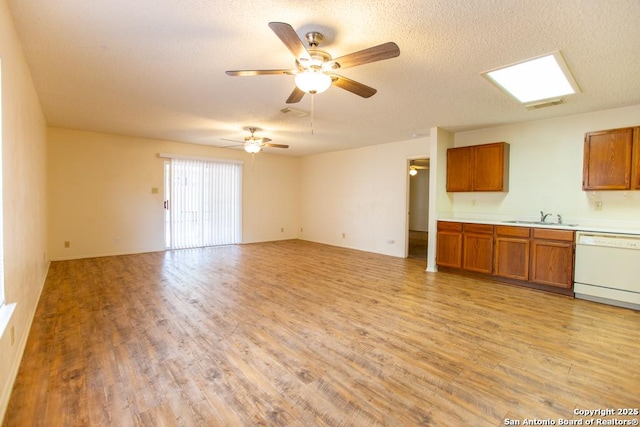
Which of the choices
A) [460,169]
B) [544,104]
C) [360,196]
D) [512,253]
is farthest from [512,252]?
[360,196]

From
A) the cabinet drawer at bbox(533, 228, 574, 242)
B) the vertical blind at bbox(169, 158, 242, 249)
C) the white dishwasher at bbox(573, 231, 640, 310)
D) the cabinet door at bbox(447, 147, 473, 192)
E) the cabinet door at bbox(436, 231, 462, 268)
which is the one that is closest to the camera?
the white dishwasher at bbox(573, 231, 640, 310)

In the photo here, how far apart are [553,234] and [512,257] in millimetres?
581

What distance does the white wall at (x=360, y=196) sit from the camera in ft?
20.4

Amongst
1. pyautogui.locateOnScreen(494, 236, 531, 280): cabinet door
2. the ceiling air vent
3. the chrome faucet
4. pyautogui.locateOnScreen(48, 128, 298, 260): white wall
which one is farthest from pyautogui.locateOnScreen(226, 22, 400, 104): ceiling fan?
pyautogui.locateOnScreen(48, 128, 298, 260): white wall

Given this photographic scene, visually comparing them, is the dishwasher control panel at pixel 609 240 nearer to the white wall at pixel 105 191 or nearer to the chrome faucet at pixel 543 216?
the chrome faucet at pixel 543 216

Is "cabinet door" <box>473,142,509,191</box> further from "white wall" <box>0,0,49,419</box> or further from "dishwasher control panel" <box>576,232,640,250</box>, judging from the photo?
"white wall" <box>0,0,49,419</box>

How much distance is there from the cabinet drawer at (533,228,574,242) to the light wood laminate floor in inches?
29.8

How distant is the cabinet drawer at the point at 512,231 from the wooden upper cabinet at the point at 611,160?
2.94ft

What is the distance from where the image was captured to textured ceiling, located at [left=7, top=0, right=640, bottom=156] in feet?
6.31

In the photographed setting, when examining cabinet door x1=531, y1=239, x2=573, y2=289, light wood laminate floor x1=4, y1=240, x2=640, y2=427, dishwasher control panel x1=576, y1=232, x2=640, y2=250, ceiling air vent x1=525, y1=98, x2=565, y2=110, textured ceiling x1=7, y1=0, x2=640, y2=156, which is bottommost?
light wood laminate floor x1=4, y1=240, x2=640, y2=427

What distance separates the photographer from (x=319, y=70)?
2.22 m

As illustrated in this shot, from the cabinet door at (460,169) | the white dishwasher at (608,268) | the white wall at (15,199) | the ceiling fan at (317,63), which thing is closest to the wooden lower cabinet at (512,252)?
the white dishwasher at (608,268)

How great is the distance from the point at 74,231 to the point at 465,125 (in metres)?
7.21

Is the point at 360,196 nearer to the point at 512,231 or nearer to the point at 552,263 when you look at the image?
the point at 512,231
